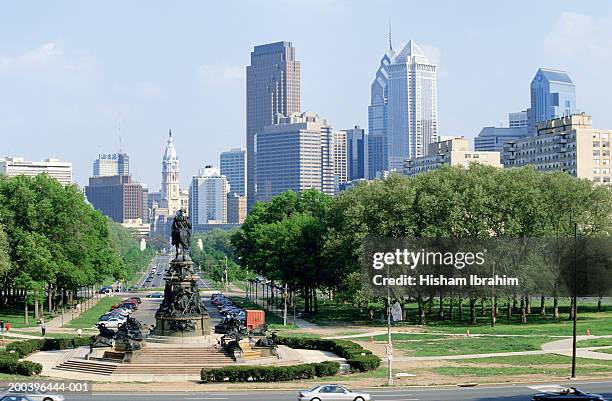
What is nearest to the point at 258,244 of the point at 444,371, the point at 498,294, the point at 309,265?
the point at 309,265

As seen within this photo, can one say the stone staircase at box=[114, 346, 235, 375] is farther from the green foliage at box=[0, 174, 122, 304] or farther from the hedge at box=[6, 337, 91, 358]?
the green foliage at box=[0, 174, 122, 304]

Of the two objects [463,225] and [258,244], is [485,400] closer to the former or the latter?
[463,225]

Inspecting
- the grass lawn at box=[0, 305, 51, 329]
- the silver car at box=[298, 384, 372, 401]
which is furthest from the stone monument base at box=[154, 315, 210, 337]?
the grass lawn at box=[0, 305, 51, 329]

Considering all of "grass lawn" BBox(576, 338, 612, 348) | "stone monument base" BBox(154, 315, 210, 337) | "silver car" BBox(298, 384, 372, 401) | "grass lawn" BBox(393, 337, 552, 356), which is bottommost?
"grass lawn" BBox(393, 337, 552, 356)

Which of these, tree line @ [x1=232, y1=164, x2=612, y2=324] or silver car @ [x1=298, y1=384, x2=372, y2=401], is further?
tree line @ [x1=232, y1=164, x2=612, y2=324]

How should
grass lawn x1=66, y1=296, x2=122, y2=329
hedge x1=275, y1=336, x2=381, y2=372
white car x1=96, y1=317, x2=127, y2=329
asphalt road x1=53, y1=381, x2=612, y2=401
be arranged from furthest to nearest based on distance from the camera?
grass lawn x1=66, y1=296, x2=122, y2=329 < white car x1=96, y1=317, x2=127, y2=329 < hedge x1=275, y1=336, x2=381, y2=372 < asphalt road x1=53, y1=381, x2=612, y2=401

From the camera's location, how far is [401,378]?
5759 cm

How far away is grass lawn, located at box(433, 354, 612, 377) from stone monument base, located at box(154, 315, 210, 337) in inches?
681

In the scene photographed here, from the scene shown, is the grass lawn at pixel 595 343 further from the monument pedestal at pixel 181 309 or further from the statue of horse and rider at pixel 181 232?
the statue of horse and rider at pixel 181 232

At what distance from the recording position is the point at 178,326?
67938 mm

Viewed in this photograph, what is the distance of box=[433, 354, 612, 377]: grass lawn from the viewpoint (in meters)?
59.2

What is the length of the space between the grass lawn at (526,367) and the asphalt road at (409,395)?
17.6 feet

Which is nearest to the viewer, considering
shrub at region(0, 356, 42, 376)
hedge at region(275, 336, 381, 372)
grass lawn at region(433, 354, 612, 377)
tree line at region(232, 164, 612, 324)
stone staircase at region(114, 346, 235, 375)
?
shrub at region(0, 356, 42, 376)

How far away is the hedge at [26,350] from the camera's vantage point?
58312mm
